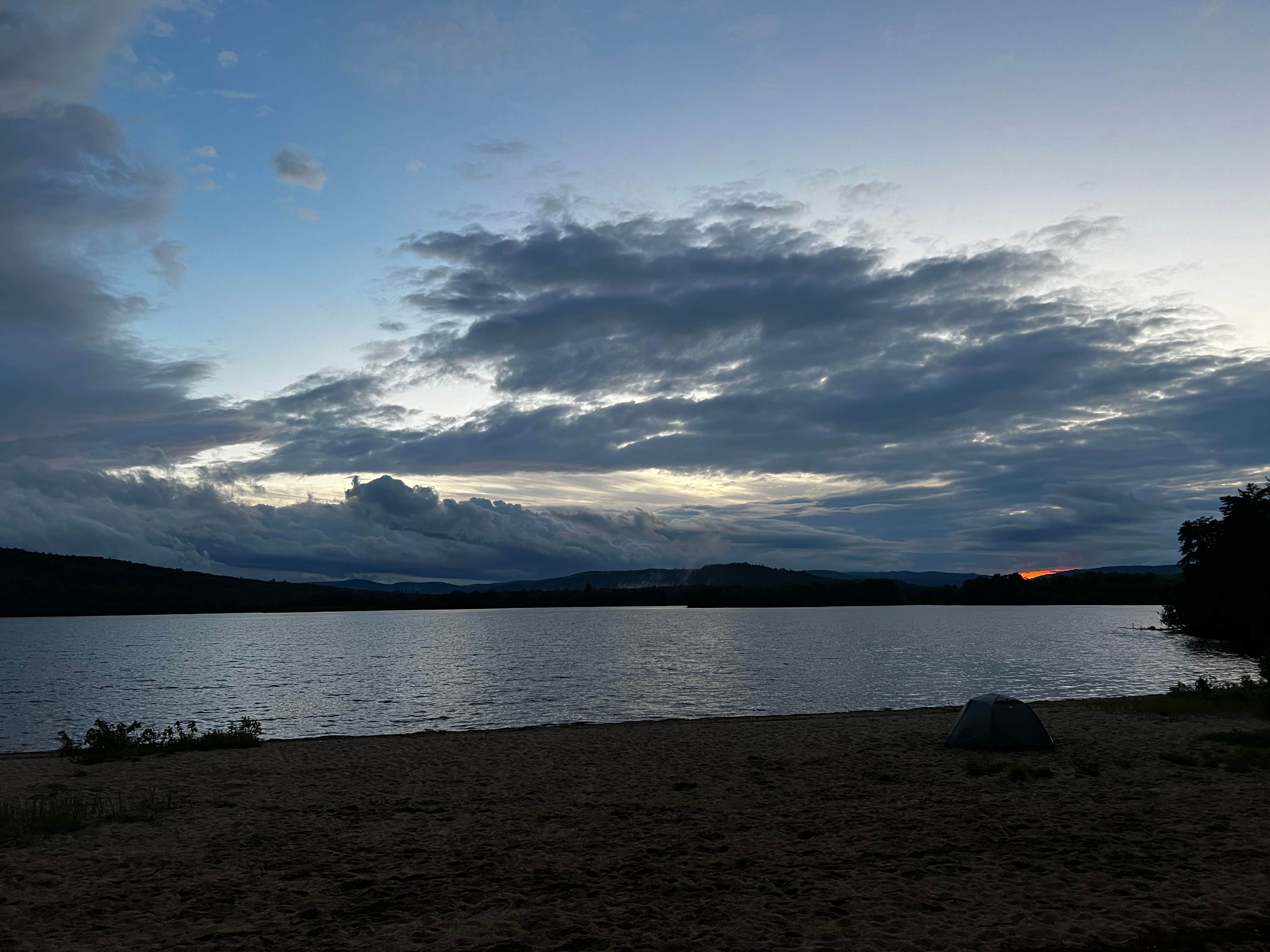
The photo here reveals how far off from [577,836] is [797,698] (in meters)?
36.1

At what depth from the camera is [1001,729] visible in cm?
2430

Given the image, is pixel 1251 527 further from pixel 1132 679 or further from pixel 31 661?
pixel 31 661

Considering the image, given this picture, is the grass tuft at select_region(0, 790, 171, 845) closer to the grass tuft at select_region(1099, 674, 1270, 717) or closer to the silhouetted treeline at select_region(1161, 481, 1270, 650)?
the grass tuft at select_region(1099, 674, 1270, 717)

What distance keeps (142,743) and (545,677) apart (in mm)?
40487

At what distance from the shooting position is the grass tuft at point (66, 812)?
15.9 m

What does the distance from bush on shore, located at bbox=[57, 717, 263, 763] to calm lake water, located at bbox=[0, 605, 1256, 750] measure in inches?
341

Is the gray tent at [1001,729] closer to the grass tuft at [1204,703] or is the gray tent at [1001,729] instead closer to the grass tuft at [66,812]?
the grass tuft at [1204,703]

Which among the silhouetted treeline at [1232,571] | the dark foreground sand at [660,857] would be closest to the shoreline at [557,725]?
the dark foreground sand at [660,857]

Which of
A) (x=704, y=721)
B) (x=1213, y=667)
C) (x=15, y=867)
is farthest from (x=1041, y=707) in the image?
(x=1213, y=667)

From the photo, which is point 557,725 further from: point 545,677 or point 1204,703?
point 545,677

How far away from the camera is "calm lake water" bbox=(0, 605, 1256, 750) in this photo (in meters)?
45.1

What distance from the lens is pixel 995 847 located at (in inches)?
579

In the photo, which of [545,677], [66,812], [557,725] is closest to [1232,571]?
[545,677]

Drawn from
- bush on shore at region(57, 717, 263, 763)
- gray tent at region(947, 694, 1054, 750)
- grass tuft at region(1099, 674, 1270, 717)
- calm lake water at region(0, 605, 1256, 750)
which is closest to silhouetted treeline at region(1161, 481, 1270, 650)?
calm lake water at region(0, 605, 1256, 750)
